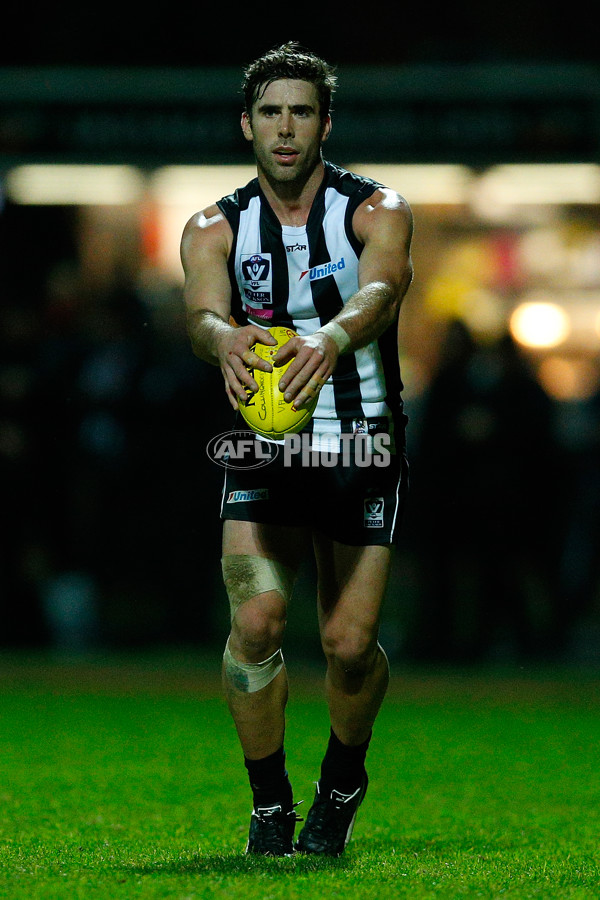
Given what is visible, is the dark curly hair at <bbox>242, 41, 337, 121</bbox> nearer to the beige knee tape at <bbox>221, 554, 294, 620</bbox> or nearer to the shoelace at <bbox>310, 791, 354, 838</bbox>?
the beige knee tape at <bbox>221, 554, 294, 620</bbox>

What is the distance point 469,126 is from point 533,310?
1.77m

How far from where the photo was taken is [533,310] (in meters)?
11.2

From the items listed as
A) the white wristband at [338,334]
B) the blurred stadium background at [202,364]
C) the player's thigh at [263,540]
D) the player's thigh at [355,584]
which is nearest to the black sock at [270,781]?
the player's thigh at [355,584]

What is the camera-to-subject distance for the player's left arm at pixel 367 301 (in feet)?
12.9


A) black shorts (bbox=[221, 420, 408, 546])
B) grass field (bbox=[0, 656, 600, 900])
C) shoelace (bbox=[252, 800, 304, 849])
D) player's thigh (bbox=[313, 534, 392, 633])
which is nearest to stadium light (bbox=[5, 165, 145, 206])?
grass field (bbox=[0, 656, 600, 900])

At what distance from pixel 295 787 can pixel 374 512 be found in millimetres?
1697

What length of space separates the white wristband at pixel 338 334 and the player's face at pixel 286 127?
2.09 ft

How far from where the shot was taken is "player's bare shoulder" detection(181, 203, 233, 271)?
450 cm

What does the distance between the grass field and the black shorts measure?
1007 millimetres

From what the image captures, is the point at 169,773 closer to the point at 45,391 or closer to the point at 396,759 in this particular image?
the point at 396,759

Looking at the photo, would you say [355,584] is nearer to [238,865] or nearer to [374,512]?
[374,512]

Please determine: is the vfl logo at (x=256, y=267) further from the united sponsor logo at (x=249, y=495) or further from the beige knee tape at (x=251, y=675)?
the beige knee tape at (x=251, y=675)

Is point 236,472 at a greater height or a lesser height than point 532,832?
greater

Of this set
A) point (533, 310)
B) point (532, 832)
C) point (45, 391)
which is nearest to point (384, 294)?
point (532, 832)
